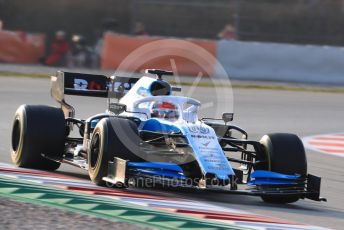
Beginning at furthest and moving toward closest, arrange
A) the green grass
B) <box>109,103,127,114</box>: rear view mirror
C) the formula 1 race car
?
the green grass < <box>109,103,127,114</box>: rear view mirror < the formula 1 race car

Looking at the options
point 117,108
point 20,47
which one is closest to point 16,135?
point 117,108

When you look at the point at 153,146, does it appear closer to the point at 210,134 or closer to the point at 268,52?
the point at 210,134

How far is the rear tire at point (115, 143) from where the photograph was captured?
9219 millimetres

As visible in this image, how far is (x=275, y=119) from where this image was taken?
63.0 feet

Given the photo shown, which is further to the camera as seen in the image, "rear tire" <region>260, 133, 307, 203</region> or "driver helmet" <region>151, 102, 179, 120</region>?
"driver helmet" <region>151, 102, 179, 120</region>

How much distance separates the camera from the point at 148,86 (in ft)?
33.9

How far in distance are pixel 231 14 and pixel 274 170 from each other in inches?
1087

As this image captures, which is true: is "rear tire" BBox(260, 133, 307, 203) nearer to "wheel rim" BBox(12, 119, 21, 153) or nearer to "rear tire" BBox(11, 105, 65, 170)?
"rear tire" BBox(11, 105, 65, 170)

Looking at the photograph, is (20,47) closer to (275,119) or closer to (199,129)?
(275,119)

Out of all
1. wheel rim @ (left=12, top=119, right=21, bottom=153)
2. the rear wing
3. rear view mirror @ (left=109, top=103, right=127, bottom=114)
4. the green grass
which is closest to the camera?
rear view mirror @ (left=109, top=103, right=127, bottom=114)

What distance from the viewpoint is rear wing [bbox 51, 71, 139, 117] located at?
11438 mm

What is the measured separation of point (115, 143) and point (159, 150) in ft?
1.80

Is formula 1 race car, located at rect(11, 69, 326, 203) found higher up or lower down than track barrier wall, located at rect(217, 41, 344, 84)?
lower down

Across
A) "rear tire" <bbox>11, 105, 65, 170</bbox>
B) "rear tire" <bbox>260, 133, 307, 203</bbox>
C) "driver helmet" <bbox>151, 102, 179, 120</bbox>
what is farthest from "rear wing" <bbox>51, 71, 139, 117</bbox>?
"rear tire" <bbox>260, 133, 307, 203</bbox>
